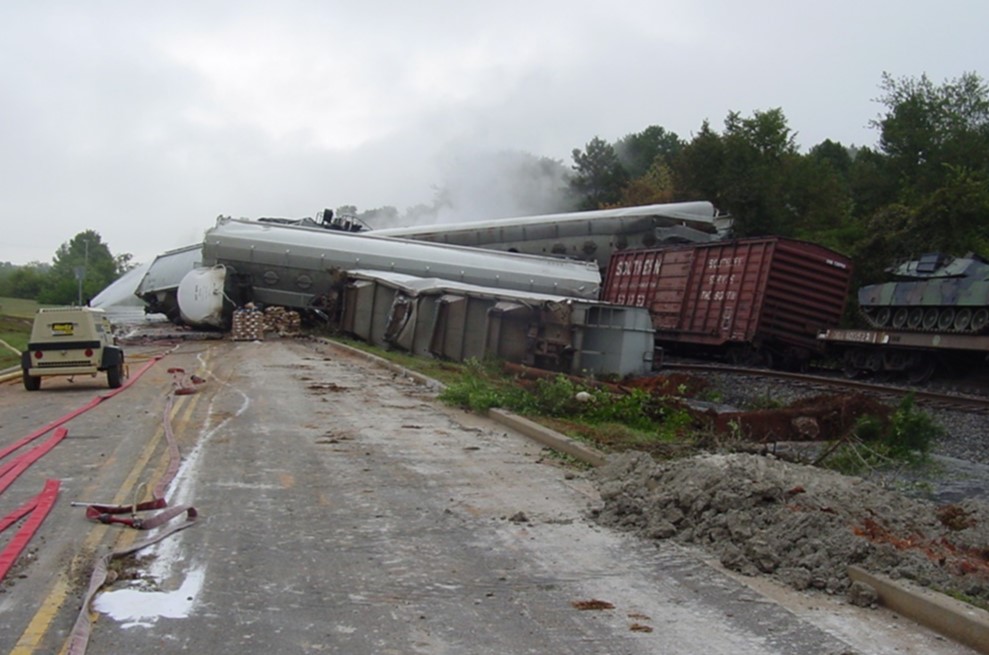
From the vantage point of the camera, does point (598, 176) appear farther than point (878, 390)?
Yes

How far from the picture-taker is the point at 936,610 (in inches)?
209

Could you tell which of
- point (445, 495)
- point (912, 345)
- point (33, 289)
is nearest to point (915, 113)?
point (912, 345)

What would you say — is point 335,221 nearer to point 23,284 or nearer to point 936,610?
point 936,610

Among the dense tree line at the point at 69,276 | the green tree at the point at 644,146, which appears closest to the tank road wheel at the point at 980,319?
the dense tree line at the point at 69,276

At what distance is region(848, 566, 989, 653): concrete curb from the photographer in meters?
5.04

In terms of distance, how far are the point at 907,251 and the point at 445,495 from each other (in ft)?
92.4

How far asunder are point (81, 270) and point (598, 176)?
190ft

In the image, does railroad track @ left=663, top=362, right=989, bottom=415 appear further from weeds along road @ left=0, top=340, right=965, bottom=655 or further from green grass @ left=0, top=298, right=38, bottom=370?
green grass @ left=0, top=298, right=38, bottom=370

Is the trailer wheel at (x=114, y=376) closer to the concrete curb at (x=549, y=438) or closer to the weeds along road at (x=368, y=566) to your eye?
the weeds along road at (x=368, y=566)

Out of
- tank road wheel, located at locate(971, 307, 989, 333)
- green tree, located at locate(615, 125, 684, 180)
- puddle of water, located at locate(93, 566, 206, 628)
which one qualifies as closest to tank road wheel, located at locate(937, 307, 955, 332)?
tank road wheel, located at locate(971, 307, 989, 333)

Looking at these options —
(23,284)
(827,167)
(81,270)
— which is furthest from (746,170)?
(23,284)

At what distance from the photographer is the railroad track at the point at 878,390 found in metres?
17.2

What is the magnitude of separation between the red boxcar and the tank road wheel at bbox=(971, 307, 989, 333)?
428 cm

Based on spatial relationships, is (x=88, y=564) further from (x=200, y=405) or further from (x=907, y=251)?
(x=907, y=251)
